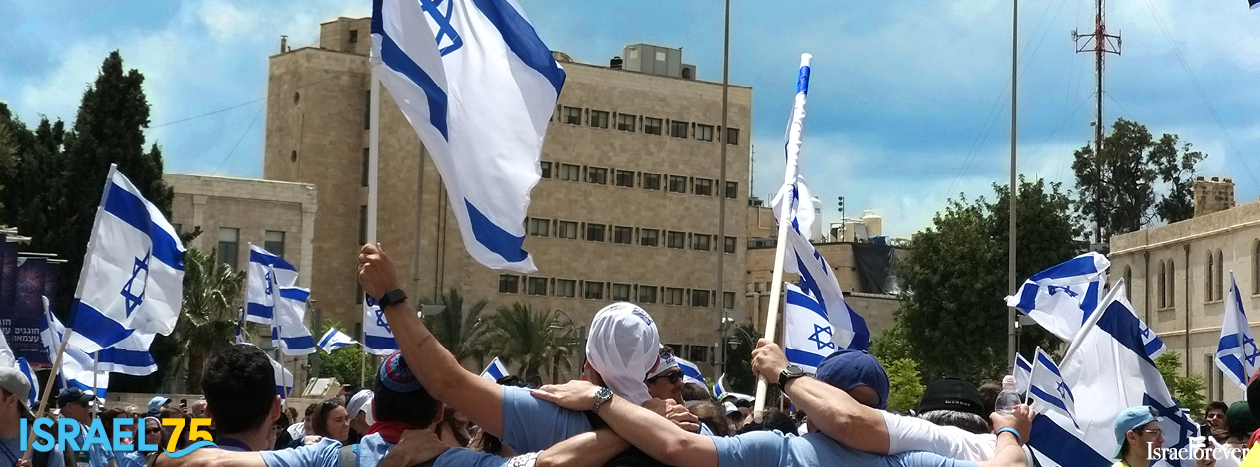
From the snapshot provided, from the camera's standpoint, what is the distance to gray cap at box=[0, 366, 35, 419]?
6.58 metres

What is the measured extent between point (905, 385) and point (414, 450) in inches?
2380

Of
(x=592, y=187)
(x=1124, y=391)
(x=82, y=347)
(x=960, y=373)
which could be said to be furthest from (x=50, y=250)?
(x=1124, y=391)

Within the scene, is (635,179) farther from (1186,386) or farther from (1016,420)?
(1016,420)

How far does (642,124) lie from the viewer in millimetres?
85625

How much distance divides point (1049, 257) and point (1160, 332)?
617cm

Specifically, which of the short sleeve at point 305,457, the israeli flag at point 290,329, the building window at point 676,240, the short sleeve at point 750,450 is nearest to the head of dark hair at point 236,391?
the short sleeve at point 305,457

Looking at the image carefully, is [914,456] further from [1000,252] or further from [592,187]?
[592,187]

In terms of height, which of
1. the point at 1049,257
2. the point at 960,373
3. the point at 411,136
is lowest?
the point at 960,373

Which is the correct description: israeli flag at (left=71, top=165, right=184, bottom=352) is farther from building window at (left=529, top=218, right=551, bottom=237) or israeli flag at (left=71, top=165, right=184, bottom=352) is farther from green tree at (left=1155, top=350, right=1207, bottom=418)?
building window at (left=529, top=218, right=551, bottom=237)

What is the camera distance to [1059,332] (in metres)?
15.3

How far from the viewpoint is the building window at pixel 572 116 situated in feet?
272

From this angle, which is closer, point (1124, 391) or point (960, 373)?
point (1124, 391)

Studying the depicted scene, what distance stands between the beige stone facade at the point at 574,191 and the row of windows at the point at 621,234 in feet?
0.23

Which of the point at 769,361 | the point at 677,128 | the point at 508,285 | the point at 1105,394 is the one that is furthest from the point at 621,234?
the point at 769,361
